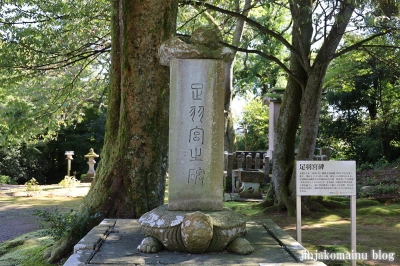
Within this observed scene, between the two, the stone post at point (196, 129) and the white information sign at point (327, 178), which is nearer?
the stone post at point (196, 129)

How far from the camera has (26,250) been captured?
23.5 ft

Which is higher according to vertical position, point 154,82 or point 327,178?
point 154,82

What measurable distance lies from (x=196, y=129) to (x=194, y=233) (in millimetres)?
1362

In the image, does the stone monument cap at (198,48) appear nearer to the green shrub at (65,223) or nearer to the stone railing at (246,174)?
the green shrub at (65,223)

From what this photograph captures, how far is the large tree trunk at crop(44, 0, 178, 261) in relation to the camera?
6453 mm

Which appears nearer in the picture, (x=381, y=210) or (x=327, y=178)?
(x=327, y=178)

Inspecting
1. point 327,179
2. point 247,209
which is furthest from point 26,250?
point 247,209

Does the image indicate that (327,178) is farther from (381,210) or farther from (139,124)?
(381,210)

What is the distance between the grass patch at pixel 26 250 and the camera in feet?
21.2

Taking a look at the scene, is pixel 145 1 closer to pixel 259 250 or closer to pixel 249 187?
pixel 259 250

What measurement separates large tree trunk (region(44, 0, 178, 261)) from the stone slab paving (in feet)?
3.12

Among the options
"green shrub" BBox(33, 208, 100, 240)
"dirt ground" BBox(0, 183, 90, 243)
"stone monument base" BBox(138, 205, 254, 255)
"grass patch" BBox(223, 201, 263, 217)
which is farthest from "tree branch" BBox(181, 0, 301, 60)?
"dirt ground" BBox(0, 183, 90, 243)

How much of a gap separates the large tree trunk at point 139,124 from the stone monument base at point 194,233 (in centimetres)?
180

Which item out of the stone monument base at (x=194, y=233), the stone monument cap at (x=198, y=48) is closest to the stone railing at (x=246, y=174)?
the stone monument cap at (x=198, y=48)
